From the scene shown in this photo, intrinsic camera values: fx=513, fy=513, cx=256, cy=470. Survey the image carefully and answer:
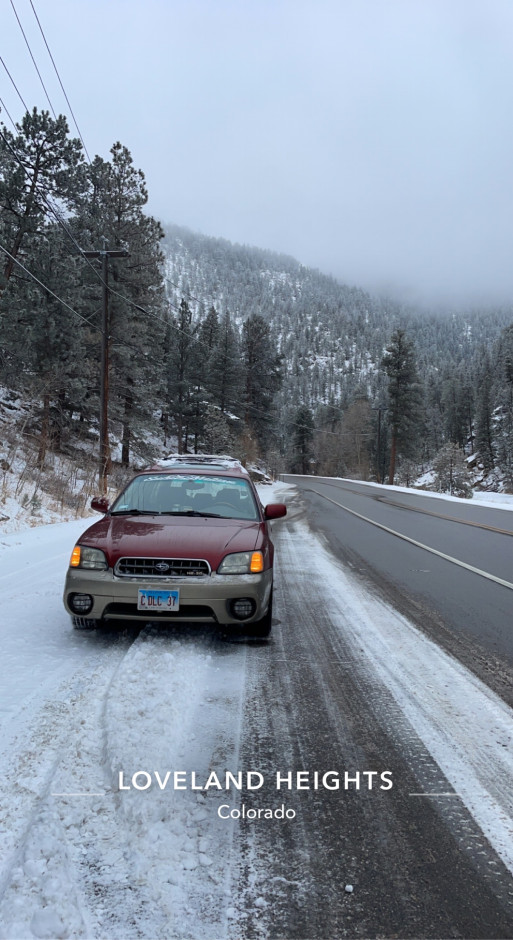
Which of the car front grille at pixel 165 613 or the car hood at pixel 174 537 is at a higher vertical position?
the car hood at pixel 174 537

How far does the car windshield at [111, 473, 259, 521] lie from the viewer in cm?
513

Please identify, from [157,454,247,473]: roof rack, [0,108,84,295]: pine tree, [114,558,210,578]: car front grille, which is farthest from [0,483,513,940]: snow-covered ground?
[0,108,84,295]: pine tree

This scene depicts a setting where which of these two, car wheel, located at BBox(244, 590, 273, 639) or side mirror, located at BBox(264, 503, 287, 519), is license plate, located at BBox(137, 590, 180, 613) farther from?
side mirror, located at BBox(264, 503, 287, 519)

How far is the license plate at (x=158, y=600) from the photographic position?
3.85 meters

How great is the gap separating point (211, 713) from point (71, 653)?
4.75 feet

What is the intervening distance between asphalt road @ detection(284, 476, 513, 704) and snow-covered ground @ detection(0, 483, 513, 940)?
0.33 m

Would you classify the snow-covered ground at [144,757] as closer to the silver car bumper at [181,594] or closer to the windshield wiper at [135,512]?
the silver car bumper at [181,594]

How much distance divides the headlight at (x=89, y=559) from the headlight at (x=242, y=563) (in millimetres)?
926

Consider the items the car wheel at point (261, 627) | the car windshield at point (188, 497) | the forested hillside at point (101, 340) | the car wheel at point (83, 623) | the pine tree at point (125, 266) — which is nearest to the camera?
the car wheel at point (83, 623)

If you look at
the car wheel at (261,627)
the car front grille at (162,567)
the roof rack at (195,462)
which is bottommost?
the car wheel at (261,627)

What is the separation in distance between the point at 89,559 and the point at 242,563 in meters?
1.23

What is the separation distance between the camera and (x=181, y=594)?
3863 mm

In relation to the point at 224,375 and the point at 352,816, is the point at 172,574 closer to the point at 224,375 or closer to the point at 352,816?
the point at 352,816

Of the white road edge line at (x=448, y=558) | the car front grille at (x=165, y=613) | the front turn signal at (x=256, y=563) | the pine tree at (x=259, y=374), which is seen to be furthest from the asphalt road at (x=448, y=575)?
the pine tree at (x=259, y=374)
